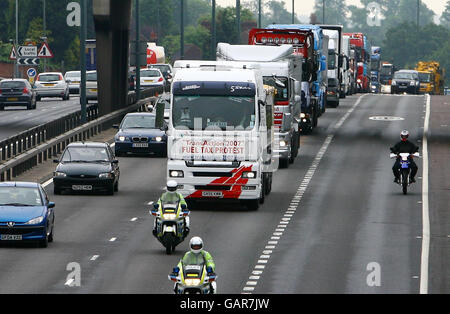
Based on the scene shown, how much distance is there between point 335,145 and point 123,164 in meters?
10.3

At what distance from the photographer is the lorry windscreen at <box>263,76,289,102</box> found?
43000 millimetres

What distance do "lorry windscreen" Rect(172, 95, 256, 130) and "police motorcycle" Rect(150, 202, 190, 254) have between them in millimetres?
6852

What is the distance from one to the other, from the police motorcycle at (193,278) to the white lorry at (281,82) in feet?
70.6

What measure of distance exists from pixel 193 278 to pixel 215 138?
13564 millimetres

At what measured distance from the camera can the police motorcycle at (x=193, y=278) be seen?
2031cm

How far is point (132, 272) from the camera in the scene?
25.3 metres

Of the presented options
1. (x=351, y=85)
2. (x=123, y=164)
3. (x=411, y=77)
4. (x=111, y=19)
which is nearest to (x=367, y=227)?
(x=123, y=164)

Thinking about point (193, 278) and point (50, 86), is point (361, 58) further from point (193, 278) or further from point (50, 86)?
point (193, 278)

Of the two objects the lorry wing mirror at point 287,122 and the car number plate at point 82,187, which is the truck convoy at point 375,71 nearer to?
the lorry wing mirror at point 287,122

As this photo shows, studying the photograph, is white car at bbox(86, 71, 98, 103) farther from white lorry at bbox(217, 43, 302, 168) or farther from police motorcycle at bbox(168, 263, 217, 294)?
police motorcycle at bbox(168, 263, 217, 294)

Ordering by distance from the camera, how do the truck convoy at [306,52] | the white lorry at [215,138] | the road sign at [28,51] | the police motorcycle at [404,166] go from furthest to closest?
the road sign at [28,51] < the truck convoy at [306,52] < the police motorcycle at [404,166] < the white lorry at [215,138]

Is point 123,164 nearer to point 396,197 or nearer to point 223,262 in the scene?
point 396,197

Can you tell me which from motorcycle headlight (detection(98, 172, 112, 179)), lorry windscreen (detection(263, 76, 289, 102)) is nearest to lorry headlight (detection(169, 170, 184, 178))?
motorcycle headlight (detection(98, 172, 112, 179))

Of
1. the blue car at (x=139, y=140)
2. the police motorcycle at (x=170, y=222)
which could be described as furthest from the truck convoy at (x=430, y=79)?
the police motorcycle at (x=170, y=222)
